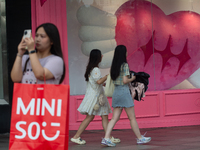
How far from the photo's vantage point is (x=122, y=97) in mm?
5695

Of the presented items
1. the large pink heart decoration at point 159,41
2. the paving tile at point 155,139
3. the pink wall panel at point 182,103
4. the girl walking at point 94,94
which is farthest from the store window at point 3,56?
the pink wall panel at point 182,103

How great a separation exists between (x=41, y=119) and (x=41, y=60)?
0.55 metres

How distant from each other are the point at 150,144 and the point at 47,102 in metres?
3.54

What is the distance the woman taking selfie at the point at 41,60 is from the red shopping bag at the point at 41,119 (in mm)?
141

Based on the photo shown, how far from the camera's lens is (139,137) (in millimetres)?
5820

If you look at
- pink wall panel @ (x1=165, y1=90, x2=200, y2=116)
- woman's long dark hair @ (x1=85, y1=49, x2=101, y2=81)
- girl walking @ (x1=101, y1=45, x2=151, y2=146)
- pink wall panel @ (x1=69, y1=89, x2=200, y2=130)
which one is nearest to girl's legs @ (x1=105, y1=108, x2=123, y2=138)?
girl walking @ (x1=101, y1=45, x2=151, y2=146)

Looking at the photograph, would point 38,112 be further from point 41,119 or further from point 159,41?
point 159,41

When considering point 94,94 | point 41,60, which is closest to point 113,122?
point 94,94

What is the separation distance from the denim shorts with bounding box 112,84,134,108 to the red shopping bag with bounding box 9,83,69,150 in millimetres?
3013

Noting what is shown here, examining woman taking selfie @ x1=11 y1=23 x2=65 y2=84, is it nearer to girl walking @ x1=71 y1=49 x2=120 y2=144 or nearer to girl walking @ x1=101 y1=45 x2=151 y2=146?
girl walking @ x1=101 y1=45 x2=151 y2=146

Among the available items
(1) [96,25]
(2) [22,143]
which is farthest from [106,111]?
(2) [22,143]

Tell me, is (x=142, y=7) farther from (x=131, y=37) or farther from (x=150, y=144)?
(x=150, y=144)

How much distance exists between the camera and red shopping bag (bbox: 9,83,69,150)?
2.73 m

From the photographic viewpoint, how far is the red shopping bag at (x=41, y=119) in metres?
2.73
